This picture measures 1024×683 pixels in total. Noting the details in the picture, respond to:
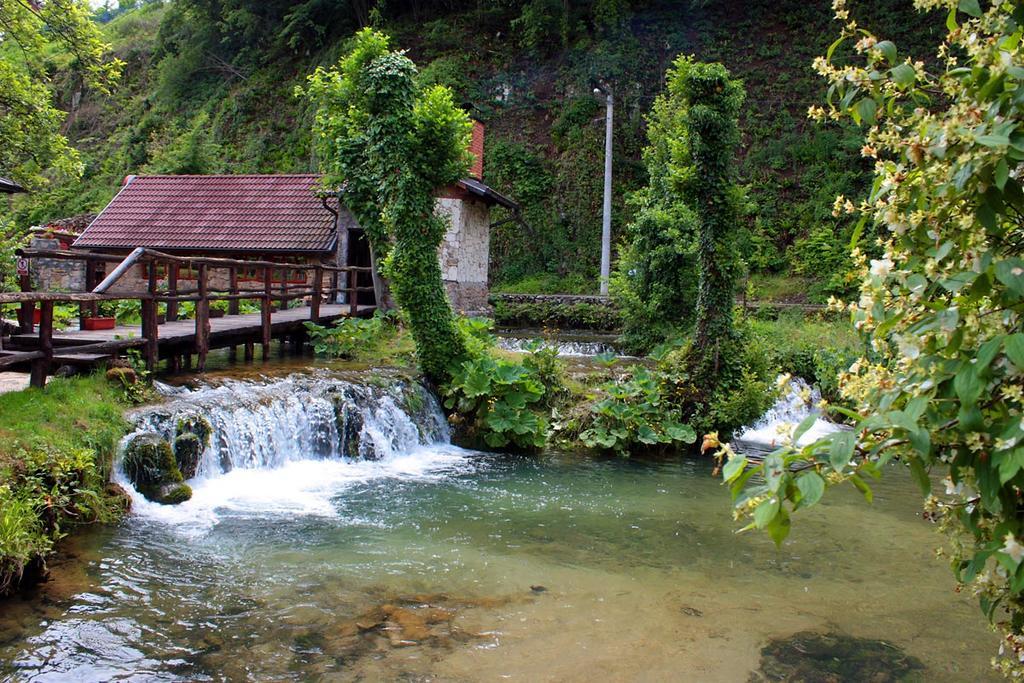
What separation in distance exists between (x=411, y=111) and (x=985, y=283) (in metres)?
10.9

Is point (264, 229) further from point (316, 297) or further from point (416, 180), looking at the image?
point (416, 180)

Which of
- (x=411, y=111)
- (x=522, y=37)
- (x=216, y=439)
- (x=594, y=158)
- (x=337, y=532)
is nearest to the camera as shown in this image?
(x=337, y=532)

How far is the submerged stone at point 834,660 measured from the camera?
4.89 m

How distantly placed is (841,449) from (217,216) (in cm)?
2118

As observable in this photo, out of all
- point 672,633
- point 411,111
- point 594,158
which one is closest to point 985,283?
point 672,633

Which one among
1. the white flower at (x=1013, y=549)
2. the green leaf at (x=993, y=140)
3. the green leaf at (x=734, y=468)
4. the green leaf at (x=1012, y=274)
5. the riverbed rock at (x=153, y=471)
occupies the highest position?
the green leaf at (x=993, y=140)

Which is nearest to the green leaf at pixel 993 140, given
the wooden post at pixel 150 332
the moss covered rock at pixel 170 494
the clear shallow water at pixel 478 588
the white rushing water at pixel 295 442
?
the clear shallow water at pixel 478 588

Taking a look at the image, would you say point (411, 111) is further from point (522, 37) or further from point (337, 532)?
point (522, 37)

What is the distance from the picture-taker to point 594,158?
28828mm

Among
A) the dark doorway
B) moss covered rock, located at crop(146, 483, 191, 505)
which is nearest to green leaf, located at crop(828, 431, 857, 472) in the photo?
moss covered rock, located at crop(146, 483, 191, 505)

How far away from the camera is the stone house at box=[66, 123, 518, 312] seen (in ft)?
64.3

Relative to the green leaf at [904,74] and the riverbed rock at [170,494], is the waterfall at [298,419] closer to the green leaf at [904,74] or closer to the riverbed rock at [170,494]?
the riverbed rock at [170,494]

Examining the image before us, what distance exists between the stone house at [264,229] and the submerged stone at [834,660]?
15335 mm

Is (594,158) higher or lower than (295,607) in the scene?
higher
